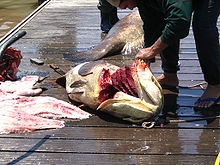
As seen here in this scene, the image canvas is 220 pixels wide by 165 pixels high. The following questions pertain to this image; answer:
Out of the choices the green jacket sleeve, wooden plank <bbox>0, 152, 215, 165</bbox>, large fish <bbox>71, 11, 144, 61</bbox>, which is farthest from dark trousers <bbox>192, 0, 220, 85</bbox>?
large fish <bbox>71, 11, 144, 61</bbox>

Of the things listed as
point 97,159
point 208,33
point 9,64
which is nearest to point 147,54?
point 208,33

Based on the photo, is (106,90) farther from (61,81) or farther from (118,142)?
(61,81)

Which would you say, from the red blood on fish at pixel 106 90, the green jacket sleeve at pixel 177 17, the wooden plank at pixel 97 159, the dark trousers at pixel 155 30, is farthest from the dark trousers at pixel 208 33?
the wooden plank at pixel 97 159

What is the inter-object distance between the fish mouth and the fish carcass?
0.28m

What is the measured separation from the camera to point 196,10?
383 cm

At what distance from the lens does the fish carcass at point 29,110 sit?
143 inches

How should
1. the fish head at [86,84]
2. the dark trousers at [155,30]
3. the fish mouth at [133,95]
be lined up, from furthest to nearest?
the dark trousers at [155,30] → the fish head at [86,84] → the fish mouth at [133,95]

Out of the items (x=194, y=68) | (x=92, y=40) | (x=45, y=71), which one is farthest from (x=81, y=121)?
(x=92, y=40)

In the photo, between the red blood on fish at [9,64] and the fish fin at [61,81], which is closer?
the fish fin at [61,81]

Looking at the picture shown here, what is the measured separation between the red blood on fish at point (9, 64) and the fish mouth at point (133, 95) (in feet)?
4.45

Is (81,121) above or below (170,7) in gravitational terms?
below

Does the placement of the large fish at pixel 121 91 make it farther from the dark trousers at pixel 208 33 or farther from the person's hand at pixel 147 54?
the dark trousers at pixel 208 33

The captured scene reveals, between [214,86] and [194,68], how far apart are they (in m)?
1.16

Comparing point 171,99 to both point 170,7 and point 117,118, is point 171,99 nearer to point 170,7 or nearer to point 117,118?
point 117,118
